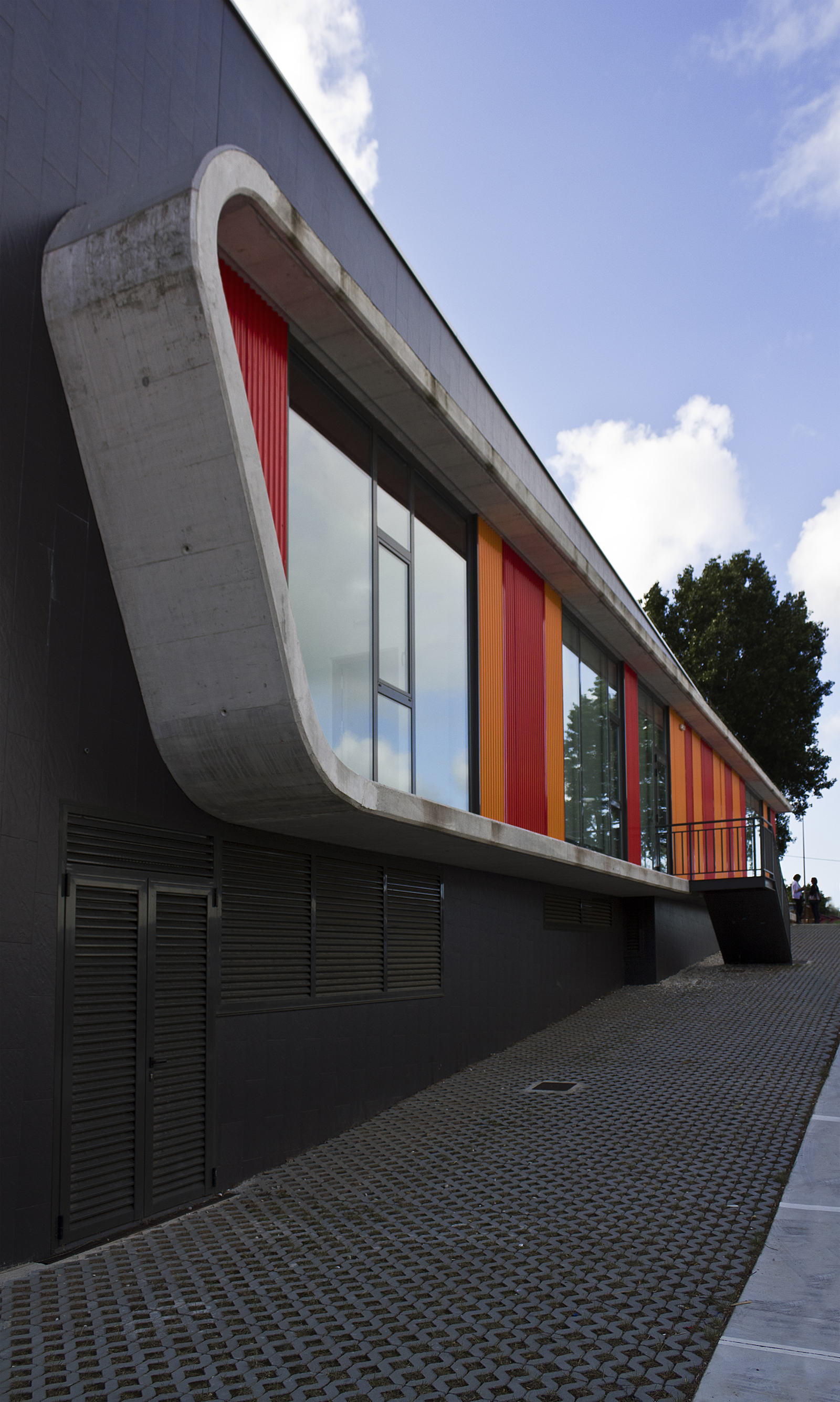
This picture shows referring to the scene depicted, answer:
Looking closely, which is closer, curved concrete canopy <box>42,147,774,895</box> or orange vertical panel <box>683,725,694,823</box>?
curved concrete canopy <box>42,147,774,895</box>

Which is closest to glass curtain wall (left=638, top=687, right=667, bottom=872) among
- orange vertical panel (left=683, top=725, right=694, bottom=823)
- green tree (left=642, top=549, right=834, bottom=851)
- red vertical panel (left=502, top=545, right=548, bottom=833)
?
orange vertical panel (left=683, top=725, right=694, bottom=823)

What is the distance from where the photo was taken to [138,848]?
6570mm

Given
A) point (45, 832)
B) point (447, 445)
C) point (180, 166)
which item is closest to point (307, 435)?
point (447, 445)

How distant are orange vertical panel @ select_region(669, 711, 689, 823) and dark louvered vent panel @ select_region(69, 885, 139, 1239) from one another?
48.1 ft

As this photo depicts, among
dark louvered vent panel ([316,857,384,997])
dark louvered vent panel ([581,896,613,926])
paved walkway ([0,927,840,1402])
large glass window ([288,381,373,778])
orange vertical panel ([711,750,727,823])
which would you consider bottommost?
paved walkway ([0,927,840,1402])

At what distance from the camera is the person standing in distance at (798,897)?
99.1 feet

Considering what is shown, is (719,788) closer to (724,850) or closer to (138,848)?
(724,850)

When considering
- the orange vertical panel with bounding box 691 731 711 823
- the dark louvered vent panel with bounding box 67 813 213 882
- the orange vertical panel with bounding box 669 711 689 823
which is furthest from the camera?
the orange vertical panel with bounding box 691 731 711 823

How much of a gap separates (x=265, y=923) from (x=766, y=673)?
1254 inches

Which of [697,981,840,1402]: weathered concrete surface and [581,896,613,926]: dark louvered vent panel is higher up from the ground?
[581,896,613,926]: dark louvered vent panel

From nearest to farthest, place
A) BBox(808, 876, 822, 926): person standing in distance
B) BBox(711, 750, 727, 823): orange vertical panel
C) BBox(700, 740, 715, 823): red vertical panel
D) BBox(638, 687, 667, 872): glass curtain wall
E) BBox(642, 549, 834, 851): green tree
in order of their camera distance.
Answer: BBox(638, 687, 667, 872): glass curtain wall
BBox(700, 740, 715, 823): red vertical panel
BBox(711, 750, 727, 823): orange vertical panel
BBox(808, 876, 822, 926): person standing in distance
BBox(642, 549, 834, 851): green tree

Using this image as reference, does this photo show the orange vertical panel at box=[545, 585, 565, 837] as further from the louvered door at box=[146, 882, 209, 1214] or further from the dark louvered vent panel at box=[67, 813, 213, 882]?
the louvered door at box=[146, 882, 209, 1214]

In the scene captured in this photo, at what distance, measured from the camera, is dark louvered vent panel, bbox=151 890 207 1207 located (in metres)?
6.57

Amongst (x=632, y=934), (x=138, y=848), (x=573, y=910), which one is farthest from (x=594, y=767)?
(x=138, y=848)
